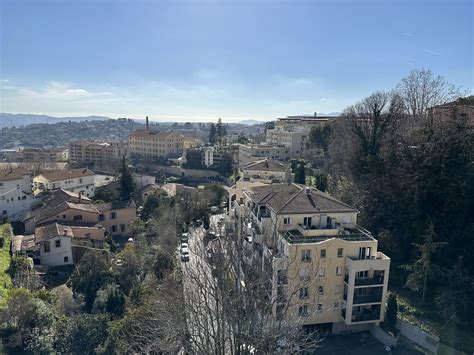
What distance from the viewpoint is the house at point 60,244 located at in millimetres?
26688

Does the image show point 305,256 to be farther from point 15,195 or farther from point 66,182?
point 66,182

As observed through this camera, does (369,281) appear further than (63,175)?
No

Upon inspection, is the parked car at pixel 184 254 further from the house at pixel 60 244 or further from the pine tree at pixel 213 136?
the pine tree at pixel 213 136

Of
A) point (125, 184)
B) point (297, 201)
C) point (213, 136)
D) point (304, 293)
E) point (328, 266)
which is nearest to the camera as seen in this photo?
point (304, 293)

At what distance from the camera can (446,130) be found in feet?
77.9

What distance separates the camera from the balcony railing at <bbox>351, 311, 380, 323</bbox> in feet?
63.8

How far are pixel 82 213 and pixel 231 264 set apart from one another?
84.3 ft

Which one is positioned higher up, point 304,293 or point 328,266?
point 328,266

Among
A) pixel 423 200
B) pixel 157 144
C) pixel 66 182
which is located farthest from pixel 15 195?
pixel 157 144

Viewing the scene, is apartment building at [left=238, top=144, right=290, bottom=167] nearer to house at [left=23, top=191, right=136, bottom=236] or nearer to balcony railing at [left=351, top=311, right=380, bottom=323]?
house at [left=23, top=191, right=136, bottom=236]

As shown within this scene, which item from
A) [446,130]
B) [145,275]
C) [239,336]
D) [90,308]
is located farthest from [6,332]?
[446,130]

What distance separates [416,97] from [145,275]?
32.3 m

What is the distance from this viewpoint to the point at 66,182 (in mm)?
43781

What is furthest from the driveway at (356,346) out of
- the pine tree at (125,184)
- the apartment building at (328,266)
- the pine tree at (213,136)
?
the pine tree at (213,136)
